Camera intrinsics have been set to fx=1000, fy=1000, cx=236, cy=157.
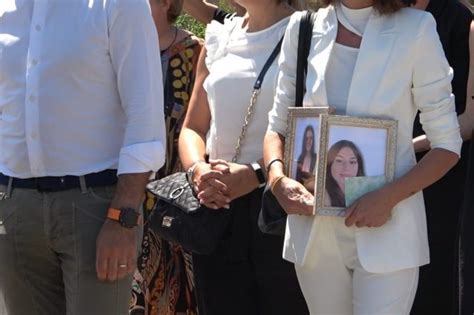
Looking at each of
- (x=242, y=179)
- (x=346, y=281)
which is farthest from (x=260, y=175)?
(x=346, y=281)

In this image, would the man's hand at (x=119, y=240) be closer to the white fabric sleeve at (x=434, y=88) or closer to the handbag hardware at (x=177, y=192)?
the handbag hardware at (x=177, y=192)

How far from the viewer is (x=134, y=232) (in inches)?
131

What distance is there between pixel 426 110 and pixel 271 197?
65cm

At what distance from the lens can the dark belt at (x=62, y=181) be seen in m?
3.34

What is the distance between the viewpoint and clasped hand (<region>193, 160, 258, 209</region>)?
396 centimetres

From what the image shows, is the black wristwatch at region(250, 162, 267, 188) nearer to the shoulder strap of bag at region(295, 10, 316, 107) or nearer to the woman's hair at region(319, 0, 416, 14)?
the shoulder strap of bag at region(295, 10, 316, 107)

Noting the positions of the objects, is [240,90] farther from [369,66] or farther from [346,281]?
[346,281]

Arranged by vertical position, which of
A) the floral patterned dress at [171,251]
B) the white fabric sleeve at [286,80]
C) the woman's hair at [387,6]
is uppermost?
the woman's hair at [387,6]

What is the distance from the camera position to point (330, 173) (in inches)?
131

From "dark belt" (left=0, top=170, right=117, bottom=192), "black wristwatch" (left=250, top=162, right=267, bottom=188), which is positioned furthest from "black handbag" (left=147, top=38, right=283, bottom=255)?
"dark belt" (left=0, top=170, right=117, bottom=192)

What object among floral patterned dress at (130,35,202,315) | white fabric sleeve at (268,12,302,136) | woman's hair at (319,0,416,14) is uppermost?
woman's hair at (319,0,416,14)

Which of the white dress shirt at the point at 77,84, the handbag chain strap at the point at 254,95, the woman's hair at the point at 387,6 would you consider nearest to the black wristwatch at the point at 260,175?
the handbag chain strap at the point at 254,95

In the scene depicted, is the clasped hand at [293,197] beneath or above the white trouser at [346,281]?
above

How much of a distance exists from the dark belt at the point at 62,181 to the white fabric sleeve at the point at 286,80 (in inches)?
25.0
